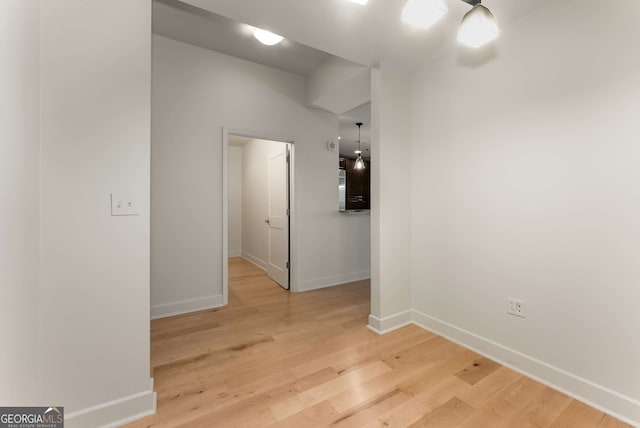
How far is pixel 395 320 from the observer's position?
99.8 inches

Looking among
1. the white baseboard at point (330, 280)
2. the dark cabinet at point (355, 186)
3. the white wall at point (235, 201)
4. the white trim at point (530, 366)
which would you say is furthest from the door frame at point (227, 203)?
the dark cabinet at point (355, 186)

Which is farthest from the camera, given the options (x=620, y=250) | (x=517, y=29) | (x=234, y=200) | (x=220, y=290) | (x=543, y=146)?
(x=234, y=200)

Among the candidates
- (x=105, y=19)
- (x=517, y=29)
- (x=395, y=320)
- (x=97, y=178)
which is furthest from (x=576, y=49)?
(x=97, y=178)

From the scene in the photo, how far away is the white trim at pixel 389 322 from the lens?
2434mm

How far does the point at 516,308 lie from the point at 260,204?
4.07 meters

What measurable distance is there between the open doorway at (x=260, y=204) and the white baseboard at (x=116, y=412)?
1.67 metres

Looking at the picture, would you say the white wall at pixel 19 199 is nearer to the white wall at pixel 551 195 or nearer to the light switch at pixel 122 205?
the light switch at pixel 122 205

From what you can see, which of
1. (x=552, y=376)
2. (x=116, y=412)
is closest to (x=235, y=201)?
(x=116, y=412)

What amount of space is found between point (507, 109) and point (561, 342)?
1.60 m

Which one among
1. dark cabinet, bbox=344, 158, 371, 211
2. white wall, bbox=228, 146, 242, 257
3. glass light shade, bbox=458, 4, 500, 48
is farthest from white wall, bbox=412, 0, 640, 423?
dark cabinet, bbox=344, 158, 371, 211

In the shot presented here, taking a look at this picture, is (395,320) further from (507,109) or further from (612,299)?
(507,109)

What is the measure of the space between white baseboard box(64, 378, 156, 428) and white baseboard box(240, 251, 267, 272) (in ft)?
10.8

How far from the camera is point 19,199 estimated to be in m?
1.02

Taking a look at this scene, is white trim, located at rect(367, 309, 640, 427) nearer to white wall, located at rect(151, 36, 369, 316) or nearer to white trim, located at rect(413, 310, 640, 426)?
white trim, located at rect(413, 310, 640, 426)
